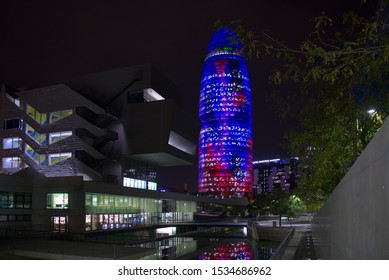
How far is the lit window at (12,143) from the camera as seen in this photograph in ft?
212

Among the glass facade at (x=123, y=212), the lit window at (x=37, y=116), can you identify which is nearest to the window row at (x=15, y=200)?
the glass facade at (x=123, y=212)

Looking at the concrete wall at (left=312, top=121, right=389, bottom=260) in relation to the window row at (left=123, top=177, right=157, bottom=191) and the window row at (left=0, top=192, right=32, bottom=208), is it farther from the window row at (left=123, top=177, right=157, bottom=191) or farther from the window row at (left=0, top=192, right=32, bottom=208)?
the window row at (left=123, top=177, right=157, bottom=191)

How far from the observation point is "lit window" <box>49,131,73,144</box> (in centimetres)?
6228

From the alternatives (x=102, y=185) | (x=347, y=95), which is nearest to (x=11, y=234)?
(x=102, y=185)

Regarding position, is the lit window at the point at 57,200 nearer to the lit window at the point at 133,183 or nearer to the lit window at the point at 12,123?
the lit window at the point at 133,183

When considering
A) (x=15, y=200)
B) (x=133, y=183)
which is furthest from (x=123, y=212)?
(x=15, y=200)

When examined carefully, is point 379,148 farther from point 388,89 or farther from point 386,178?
point 388,89

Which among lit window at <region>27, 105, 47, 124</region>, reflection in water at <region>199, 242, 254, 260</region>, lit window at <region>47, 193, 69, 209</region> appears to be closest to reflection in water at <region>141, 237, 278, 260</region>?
reflection in water at <region>199, 242, 254, 260</region>

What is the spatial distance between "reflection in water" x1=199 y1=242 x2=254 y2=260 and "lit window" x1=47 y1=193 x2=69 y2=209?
19629 mm

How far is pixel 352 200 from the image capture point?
275 inches

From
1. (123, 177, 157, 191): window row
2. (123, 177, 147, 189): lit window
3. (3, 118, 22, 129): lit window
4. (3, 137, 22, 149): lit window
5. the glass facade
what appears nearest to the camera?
the glass facade

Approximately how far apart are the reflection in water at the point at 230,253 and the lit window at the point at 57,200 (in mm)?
19629
